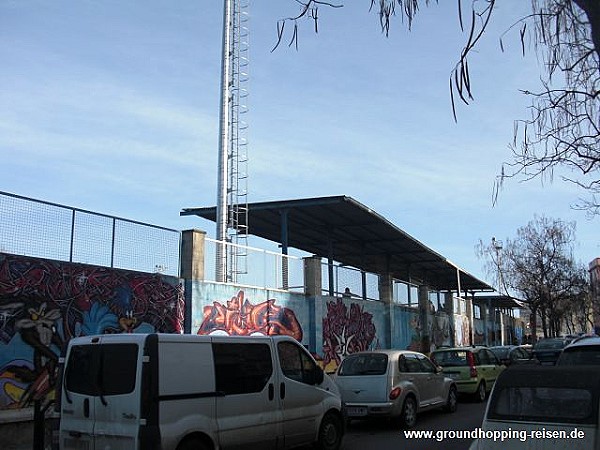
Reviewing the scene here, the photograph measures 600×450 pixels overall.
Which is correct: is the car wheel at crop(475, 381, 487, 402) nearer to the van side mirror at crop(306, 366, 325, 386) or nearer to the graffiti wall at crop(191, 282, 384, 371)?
the graffiti wall at crop(191, 282, 384, 371)

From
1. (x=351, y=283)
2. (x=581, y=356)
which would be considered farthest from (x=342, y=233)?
(x=581, y=356)

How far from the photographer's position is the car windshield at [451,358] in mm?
18047

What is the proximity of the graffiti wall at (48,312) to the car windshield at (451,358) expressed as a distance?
8883mm

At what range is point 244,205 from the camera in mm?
24891

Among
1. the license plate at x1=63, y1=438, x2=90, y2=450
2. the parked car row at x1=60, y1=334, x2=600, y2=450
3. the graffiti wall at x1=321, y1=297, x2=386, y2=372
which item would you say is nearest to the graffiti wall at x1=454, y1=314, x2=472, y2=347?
the graffiti wall at x1=321, y1=297, x2=386, y2=372

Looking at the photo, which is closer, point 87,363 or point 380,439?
point 87,363

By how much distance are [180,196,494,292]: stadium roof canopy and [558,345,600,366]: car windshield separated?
13456 mm

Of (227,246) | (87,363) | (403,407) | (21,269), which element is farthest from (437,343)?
(87,363)

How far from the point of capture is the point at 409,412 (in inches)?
506

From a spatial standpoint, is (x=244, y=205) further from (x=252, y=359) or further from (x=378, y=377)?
(x=252, y=359)

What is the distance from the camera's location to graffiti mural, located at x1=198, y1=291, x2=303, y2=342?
17359mm

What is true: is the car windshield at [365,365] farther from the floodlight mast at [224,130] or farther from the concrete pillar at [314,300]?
the floodlight mast at [224,130]

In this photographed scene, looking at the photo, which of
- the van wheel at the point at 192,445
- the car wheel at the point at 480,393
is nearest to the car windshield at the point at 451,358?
the car wheel at the point at 480,393

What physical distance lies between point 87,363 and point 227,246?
10.7m
